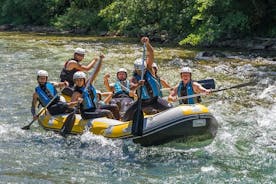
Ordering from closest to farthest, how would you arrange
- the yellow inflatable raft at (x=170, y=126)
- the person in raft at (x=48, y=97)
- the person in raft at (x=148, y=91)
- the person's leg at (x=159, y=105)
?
the yellow inflatable raft at (x=170, y=126) → the person in raft at (x=148, y=91) → the person's leg at (x=159, y=105) → the person in raft at (x=48, y=97)

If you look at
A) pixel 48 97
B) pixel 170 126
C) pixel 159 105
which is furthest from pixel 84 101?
pixel 170 126

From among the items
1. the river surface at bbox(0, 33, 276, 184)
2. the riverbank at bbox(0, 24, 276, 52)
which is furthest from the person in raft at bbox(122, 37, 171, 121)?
the riverbank at bbox(0, 24, 276, 52)

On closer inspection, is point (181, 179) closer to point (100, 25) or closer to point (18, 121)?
point (18, 121)

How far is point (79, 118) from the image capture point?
9820 millimetres

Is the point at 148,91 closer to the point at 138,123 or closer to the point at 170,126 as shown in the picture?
the point at 138,123

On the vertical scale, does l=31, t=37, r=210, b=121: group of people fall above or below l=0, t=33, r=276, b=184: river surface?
above

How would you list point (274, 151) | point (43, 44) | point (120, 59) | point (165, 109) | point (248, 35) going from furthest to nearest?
point (43, 44) < point (248, 35) < point (120, 59) < point (165, 109) < point (274, 151)

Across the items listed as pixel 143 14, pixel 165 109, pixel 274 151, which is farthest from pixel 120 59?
pixel 274 151

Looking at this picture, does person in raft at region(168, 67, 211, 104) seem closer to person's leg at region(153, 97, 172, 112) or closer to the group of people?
the group of people

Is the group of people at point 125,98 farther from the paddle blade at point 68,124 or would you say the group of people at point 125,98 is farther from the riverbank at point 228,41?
the riverbank at point 228,41

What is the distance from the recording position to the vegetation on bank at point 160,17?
2255cm

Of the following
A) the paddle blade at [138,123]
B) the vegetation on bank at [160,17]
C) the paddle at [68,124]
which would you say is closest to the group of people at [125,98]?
the paddle at [68,124]

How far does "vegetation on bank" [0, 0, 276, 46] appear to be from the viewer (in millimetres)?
22547

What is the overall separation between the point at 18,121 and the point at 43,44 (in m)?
14.7
